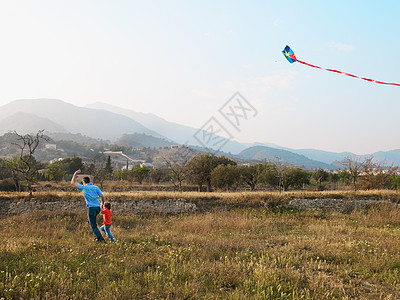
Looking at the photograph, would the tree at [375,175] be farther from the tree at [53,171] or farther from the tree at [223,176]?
the tree at [53,171]

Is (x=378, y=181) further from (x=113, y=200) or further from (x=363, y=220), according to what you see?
(x=113, y=200)

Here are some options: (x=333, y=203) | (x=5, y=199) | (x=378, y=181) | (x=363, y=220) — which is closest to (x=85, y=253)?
(x=363, y=220)

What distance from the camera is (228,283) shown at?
4668 mm

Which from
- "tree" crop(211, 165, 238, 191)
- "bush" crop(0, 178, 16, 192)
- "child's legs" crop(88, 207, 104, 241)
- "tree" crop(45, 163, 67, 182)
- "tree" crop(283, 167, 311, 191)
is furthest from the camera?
"tree" crop(283, 167, 311, 191)

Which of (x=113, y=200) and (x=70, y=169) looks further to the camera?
(x=70, y=169)

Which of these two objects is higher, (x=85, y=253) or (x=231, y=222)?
(x=85, y=253)

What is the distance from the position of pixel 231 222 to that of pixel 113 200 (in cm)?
909

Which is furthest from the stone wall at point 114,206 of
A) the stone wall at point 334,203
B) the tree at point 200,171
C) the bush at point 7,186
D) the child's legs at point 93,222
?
the tree at point 200,171

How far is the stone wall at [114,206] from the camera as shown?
614 inches

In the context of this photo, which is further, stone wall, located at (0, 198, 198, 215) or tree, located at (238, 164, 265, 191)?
tree, located at (238, 164, 265, 191)

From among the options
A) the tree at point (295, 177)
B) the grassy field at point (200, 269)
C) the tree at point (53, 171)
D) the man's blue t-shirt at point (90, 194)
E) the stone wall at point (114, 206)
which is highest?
the man's blue t-shirt at point (90, 194)

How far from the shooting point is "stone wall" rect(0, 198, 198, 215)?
1560 cm

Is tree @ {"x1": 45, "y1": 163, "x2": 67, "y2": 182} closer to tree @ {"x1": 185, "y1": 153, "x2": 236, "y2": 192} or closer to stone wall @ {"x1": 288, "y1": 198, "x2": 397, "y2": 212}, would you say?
tree @ {"x1": 185, "y1": 153, "x2": 236, "y2": 192}

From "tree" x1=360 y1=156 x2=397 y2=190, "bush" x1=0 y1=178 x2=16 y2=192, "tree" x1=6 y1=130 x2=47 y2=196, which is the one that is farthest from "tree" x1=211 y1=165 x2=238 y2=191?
"bush" x1=0 y1=178 x2=16 y2=192
